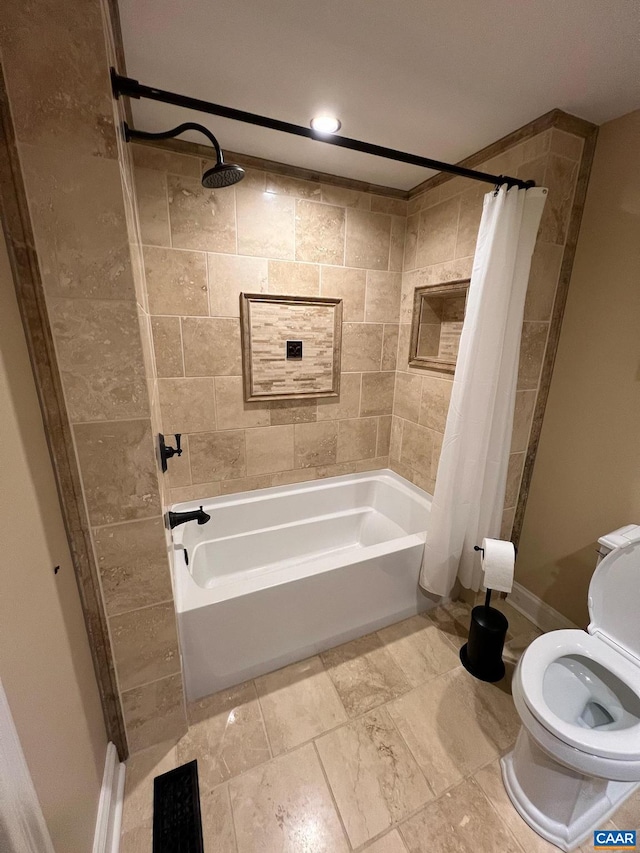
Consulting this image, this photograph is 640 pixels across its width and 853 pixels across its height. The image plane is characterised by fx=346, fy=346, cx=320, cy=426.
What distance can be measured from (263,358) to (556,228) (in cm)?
153

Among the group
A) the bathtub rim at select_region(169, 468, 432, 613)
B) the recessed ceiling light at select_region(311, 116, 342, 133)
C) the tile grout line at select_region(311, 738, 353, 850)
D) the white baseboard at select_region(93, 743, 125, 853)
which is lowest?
the tile grout line at select_region(311, 738, 353, 850)

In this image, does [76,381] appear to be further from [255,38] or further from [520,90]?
[520,90]

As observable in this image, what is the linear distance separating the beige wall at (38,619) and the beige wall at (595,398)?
201 centimetres

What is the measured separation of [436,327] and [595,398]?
0.97 meters

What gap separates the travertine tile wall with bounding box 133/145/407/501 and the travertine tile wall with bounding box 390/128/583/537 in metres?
0.14

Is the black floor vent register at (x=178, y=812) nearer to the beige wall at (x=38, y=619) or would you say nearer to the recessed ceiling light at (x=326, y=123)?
the beige wall at (x=38, y=619)

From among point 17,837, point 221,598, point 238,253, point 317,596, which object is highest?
point 238,253

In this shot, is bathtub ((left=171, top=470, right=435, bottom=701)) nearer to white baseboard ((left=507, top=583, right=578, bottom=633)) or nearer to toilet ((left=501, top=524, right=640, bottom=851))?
white baseboard ((left=507, top=583, right=578, bottom=633))

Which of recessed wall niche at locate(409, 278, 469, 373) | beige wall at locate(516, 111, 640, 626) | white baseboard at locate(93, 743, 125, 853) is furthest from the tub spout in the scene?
beige wall at locate(516, 111, 640, 626)

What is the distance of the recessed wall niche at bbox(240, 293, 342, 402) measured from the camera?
195 centimetres

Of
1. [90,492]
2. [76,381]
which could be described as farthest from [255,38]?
[90,492]

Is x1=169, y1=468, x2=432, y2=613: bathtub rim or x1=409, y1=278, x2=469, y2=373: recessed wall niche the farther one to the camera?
x1=409, y1=278, x2=469, y2=373: recessed wall niche

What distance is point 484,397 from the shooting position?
159cm

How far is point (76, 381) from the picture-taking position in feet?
2.96
